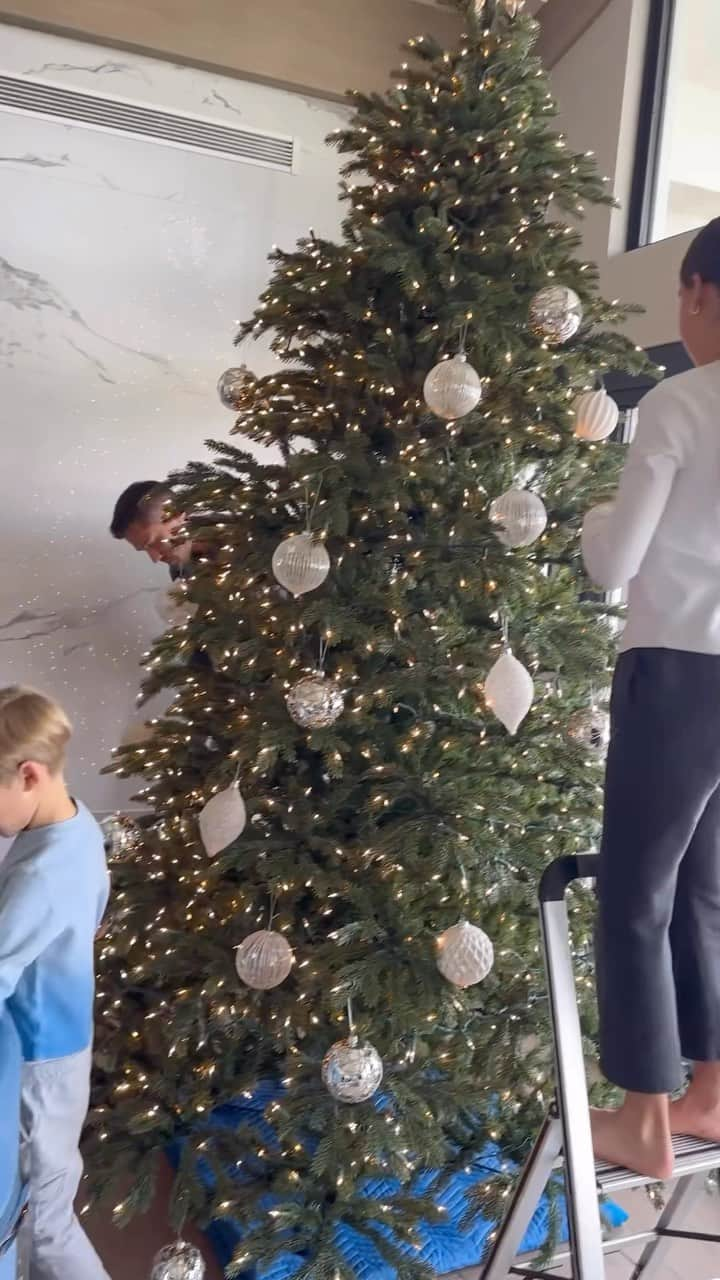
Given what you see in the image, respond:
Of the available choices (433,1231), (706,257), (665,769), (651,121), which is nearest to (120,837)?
(433,1231)

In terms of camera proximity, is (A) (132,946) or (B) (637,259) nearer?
(A) (132,946)

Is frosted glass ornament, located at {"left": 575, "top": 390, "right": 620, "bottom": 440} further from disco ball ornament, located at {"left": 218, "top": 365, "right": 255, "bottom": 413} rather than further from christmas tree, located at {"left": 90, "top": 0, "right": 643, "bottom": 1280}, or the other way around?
disco ball ornament, located at {"left": 218, "top": 365, "right": 255, "bottom": 413}

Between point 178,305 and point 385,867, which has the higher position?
point 178,305

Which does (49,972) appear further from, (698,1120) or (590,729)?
(590,729)

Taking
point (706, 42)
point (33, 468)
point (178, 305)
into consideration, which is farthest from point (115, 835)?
point (706, 42)

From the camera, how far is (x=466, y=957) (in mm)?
1744

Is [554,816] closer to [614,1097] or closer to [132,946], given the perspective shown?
[614,1097]

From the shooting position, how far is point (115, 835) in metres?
2.53

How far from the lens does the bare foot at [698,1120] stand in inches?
50.8

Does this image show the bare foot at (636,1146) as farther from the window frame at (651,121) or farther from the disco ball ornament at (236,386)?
the window frame at (651,121)

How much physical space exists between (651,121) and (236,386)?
6.76ft

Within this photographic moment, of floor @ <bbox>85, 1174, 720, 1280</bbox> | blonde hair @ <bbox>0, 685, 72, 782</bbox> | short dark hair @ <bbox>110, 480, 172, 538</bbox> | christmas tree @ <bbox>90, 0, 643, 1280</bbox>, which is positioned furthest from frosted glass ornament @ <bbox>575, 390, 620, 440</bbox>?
short dark hair @ <bbox>110, 480, 172, 538</bbox>

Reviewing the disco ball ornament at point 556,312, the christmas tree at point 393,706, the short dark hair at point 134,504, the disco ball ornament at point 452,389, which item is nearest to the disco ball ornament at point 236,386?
the christmas tree at point 393,706

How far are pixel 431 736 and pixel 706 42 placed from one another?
2745 mm
